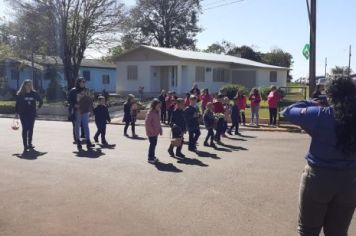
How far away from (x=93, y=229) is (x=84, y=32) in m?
32.9

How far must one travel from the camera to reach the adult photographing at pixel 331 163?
382cm

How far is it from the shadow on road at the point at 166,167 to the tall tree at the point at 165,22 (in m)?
52.0

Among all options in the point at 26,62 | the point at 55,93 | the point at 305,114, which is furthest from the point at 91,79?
the point at 305,114

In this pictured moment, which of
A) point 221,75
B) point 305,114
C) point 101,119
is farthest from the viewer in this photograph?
point 221,75

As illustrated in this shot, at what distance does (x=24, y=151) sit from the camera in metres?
12.5

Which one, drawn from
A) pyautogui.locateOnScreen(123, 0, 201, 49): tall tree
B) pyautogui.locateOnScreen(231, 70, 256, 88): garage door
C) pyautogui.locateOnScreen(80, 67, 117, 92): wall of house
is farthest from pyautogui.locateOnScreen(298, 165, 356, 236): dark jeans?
pyautogui.locateOnScreen(123, 0, 201, 49): tall tree

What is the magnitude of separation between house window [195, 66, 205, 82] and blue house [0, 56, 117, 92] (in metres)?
12.4

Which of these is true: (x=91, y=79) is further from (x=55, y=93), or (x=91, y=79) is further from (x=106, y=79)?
(x=55, y=93)

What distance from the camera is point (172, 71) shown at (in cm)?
3778

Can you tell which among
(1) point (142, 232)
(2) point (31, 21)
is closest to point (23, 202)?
(1) point (142, 232)

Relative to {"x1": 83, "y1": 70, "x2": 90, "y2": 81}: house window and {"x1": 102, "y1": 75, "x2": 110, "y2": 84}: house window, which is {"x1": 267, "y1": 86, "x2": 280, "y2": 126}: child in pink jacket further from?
{"x1": 102, "y1": 75, "x2": 110, "y2": 84}: house window

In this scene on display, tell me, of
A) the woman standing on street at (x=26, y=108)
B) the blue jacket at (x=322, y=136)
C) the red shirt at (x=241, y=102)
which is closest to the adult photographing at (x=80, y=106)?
the woman standing on street at (x=26, y=108)

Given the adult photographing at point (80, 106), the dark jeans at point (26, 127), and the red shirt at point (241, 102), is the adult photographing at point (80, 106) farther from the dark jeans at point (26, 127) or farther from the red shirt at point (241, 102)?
the red shirt at point (241, 102)

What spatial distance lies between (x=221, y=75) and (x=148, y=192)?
1330 inches
